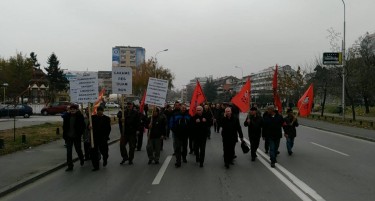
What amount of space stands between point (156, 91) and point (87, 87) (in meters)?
2.16

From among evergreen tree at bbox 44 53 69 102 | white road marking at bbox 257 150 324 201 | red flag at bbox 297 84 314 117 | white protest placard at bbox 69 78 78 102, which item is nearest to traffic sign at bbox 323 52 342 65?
red flag at bbox 297 84 314 117

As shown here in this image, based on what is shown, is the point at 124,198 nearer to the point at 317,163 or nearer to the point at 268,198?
the point at 268,198

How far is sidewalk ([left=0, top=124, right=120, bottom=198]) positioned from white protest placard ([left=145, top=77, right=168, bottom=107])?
108 inches

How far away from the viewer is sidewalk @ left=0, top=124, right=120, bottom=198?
Result: 9.33m

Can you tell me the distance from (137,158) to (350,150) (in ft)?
26.3

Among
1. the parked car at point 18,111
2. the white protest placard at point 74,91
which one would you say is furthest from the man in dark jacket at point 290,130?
the parked car at point 18,111

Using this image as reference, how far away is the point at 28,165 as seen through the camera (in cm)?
1170

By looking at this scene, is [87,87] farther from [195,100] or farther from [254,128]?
[254,128]

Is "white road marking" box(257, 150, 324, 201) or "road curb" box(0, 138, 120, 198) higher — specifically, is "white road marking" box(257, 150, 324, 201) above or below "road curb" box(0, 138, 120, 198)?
above

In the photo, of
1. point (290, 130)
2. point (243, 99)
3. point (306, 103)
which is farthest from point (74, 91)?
point (306, 103)

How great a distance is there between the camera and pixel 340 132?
25.0 m

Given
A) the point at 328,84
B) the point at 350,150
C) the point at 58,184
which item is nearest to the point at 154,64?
the point at 328,84

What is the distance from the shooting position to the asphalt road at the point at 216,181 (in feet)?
25.5

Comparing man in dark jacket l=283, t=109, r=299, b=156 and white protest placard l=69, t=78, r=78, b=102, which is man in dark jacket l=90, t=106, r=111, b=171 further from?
man in dark jacket l=283, t=109, r=299, b=156
